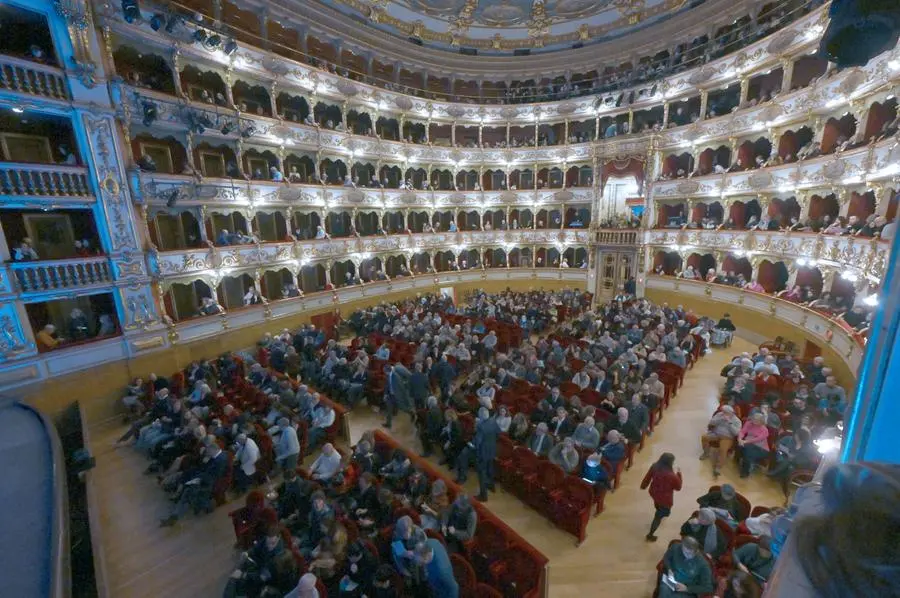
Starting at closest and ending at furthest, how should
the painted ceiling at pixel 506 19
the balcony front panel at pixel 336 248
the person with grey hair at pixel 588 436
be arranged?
the person with grey hair at pixel 588 436 → the balcony front panel at pixel 336 248 → the painted ceiling at pixel 506 19

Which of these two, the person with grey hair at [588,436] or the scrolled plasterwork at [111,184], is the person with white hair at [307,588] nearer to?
the person with grey hair at [588,436]

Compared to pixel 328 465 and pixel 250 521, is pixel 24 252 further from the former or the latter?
pixel 328 465

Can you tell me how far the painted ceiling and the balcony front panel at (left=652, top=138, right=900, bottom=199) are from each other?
8.35 m

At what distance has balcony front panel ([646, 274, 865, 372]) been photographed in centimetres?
921

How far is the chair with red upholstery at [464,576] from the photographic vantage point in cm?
456

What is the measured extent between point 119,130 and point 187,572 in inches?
443

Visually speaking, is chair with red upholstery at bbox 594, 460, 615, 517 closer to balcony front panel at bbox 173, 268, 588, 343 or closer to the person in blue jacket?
the person in blue jacket

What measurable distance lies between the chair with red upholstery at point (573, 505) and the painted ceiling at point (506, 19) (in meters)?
20.1

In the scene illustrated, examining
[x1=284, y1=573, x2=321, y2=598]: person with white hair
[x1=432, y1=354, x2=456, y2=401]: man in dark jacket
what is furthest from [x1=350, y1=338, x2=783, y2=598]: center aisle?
[x1=284, y1=573, x2=321, y2=598]: person with white hair

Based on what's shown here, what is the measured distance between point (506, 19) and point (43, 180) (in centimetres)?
2072

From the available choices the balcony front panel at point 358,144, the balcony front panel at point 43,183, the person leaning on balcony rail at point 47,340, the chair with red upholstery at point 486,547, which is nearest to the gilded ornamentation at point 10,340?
the person leaning on balcony rail at point 47,340

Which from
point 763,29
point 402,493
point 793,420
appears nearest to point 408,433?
point 402,493

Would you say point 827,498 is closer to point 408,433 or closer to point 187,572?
point 187,572

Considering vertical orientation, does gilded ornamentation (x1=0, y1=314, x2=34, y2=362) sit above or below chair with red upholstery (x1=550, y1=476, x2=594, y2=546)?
above
